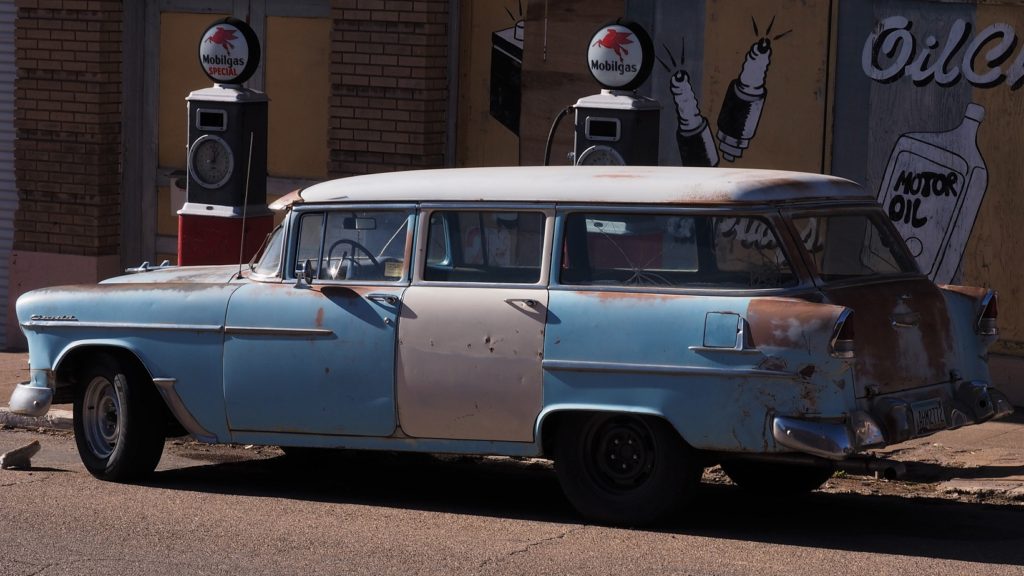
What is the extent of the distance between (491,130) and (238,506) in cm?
573

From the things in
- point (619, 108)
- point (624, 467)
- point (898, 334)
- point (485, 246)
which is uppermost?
point (619, 108)

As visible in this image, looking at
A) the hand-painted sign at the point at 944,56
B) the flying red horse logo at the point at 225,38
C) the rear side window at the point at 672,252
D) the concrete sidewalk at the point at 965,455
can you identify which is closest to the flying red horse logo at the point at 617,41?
the hand-painted sign at the point at 944,56

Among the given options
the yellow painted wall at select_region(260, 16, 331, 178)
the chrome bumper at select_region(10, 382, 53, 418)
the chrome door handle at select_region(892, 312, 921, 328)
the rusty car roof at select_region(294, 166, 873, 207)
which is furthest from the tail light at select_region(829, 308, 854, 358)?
the yellow painted wall at select_region(260, 16, 331, 178)

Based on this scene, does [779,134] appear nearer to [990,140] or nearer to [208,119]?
[990,140]

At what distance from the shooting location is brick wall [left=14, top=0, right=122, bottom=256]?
13.7 meters

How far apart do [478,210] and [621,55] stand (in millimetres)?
2824

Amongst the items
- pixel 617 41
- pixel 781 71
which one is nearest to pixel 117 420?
pixel 617 41

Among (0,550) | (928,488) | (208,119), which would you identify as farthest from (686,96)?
(0,550)

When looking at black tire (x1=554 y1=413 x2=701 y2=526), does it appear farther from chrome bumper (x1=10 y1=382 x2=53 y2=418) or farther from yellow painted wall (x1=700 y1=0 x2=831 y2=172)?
yellow painted wall (x1=700 y1=0 x2=831 y2=172)

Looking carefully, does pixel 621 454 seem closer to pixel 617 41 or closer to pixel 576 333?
pixel 576 333

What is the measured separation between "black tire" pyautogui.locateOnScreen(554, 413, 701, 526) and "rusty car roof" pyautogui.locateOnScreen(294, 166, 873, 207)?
97 centimetres

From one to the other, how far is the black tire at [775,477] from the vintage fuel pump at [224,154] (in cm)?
407

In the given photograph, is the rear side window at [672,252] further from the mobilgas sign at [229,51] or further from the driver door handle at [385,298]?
the mobilgas sign at [229,51]

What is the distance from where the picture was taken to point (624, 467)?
7047 mm
